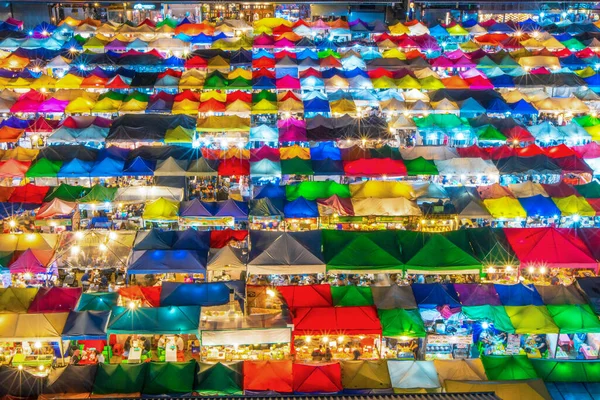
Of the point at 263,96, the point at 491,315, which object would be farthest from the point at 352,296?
the point at 263,96

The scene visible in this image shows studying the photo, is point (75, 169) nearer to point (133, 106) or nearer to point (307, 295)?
point (133, 106)

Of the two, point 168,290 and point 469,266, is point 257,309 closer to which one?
point 168,290

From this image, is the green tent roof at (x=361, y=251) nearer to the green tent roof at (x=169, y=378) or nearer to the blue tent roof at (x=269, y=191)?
the blue tent roof at (x=269, y=191)

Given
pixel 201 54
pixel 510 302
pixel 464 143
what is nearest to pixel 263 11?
pixel 201 54

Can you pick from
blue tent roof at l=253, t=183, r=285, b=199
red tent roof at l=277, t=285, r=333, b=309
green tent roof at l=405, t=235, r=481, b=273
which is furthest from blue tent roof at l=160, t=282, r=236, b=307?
blue tent roof at l=253, t=183, r=285, b=199

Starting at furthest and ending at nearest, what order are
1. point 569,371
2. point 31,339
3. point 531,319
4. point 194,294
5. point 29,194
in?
point 29,194 → point 194,294 → point 531,319 → point 31,339 → point 569,371
